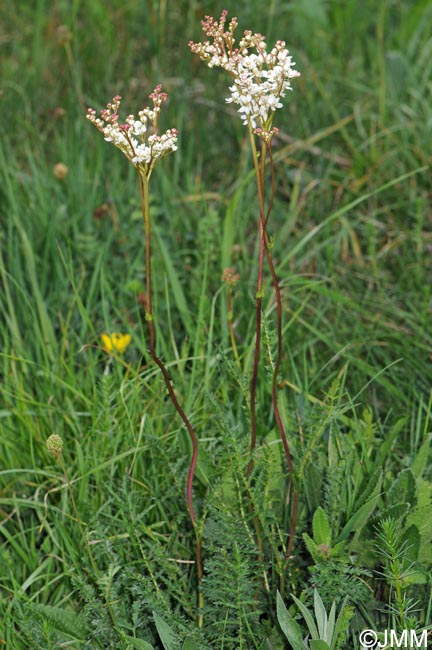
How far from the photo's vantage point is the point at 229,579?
55.0 inches

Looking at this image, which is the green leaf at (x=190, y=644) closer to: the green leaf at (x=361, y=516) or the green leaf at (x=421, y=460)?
the green leaf at (x=361, y=516)

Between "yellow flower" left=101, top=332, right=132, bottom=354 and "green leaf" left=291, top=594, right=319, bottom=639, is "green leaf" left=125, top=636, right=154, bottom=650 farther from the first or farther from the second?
"yellow flower" left=101, top=332, right=132, bottom=354

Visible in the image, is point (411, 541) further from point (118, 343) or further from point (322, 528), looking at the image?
point (118, 343)

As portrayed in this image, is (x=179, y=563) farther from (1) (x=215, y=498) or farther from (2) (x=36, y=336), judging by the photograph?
(2) (x=36, y=336)

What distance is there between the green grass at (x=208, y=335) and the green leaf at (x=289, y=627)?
2.6 inches

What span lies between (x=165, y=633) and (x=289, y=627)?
0.21 m

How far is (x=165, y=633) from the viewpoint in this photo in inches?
52.2

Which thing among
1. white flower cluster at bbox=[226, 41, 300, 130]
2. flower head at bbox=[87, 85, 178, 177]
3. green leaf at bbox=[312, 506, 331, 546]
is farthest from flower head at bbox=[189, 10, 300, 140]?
green leaf at bbox=[312, 506, 331, 546]

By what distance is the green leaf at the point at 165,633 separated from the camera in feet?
4.34

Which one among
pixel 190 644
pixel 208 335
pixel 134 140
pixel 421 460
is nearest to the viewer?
pixel 134 140

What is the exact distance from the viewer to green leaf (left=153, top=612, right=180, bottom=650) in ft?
4.34

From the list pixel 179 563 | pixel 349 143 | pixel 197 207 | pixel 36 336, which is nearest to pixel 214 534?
pixel 179 563

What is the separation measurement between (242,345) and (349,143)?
1.09 m

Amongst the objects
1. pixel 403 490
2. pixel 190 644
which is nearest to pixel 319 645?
pixel 190 644
